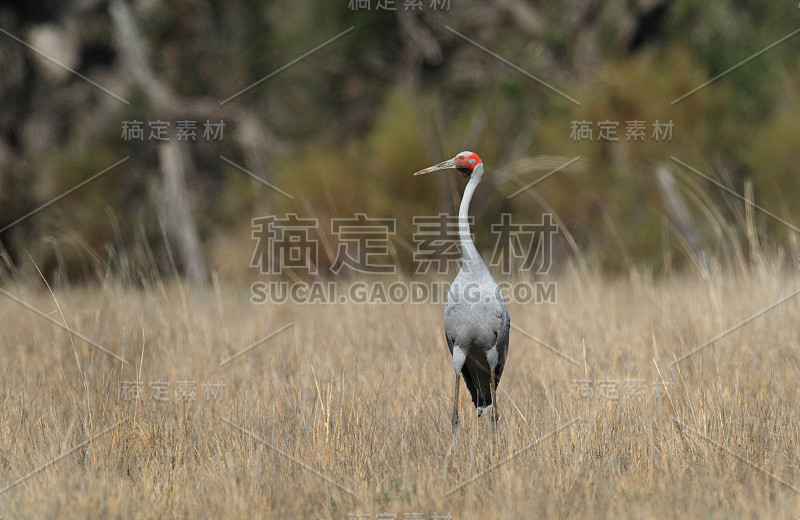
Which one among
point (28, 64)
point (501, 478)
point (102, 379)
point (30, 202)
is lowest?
point (501, 478)

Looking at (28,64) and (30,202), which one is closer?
(30,202)

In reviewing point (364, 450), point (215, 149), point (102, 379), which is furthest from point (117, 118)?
point (364, 450)

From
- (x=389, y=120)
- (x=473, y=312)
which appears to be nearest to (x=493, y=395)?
(x=473, y=312)

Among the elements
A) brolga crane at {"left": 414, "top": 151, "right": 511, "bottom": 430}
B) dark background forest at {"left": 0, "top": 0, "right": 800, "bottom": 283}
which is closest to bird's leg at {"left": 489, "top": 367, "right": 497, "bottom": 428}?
brolga crane at {"left": 414, "top": 151, "right": 511, "bottom": 430}

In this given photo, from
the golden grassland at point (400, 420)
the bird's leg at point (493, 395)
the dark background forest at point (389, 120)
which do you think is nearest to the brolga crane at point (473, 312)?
the bird's leg at point (493, 395)

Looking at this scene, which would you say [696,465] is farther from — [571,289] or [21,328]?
[21,328]

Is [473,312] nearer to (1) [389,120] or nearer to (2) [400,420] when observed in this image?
(2) [400,420]

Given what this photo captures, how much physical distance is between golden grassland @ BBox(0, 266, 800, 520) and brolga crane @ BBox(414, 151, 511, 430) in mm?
273

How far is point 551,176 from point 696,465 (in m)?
6.06

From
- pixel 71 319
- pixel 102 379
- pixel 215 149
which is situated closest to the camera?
pixel 102 379

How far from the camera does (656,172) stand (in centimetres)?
930

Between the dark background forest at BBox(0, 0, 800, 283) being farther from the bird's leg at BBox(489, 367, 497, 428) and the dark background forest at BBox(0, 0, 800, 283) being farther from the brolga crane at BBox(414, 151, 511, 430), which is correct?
the bird's leg at BBox(489, 367, 497, 428)

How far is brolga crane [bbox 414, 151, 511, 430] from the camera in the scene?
4.03 m

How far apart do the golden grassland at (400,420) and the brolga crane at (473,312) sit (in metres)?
0.27
